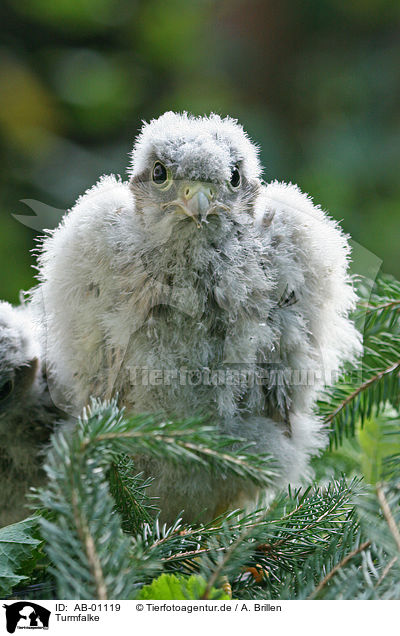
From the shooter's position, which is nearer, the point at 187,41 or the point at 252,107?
the point at 252,107

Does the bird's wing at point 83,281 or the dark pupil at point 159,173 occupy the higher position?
the dark pupil at point 159,173

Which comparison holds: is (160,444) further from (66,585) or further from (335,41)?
(335,41)

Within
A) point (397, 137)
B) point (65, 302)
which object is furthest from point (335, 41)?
point (65, 302)

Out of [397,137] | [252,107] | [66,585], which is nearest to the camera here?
[66,585]

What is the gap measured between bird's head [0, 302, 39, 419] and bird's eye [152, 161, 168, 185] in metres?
0.33

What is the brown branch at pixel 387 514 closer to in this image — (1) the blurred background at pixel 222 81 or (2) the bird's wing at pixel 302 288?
(2) the bird's wing at pixel 302 288

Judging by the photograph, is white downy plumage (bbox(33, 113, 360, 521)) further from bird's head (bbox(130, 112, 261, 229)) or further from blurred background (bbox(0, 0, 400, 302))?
blurred background (bbox(0, 0, 400, 302))

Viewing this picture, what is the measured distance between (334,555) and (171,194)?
462mm

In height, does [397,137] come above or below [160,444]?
above

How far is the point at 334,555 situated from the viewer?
69cm

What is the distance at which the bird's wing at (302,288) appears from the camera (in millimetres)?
889

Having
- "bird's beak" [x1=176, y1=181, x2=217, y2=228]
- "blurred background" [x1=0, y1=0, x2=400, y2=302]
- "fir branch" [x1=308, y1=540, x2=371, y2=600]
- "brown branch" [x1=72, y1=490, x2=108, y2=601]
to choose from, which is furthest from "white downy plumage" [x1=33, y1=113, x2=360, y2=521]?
"blurred background" [x1=0, y1=0, x2=400, y2=302]

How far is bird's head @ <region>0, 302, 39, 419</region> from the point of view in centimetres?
98
